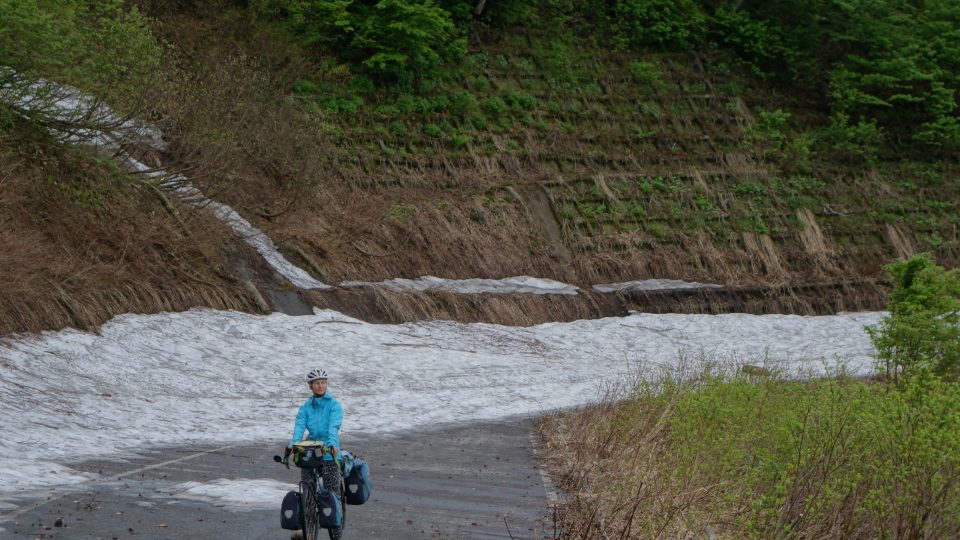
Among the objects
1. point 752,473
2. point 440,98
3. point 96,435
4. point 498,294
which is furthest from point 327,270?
point 752,473

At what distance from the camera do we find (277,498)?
38.8 ft

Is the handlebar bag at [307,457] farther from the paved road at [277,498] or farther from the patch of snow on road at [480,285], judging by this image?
the patch of snow on road at [480,285]

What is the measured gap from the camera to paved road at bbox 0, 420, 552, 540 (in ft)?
33.5

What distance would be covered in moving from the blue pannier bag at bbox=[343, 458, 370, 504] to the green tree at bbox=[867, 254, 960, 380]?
14383 mm

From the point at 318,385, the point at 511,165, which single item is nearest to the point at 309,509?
the point at 318,385

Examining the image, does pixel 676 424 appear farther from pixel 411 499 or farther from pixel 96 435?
pixel 96 435

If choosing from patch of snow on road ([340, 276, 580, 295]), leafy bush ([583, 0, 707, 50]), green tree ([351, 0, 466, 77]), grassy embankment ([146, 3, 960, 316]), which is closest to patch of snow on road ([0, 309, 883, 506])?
patch of snow on road ([340, 276, 580, 295])

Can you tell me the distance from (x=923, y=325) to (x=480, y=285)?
11248 mm

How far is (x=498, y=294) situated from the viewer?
96.3ft

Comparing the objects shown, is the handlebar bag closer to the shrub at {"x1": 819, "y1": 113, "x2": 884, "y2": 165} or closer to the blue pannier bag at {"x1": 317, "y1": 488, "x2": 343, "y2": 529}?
the blue pannier bag at {"x1": 317, "y1": 488, "x2": 343, "y2": 529}

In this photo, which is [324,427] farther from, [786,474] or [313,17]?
[313,17]

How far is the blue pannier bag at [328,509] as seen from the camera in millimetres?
9227

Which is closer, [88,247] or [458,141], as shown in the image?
[88,247]

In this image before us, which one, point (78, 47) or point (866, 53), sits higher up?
point (78, 47)
